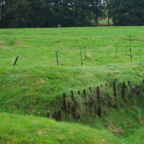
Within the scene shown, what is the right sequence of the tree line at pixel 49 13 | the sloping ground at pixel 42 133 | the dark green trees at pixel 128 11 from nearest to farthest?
1. the sloping ground at pixel 42 133
2. the tree line at pixel 49 13
3. the dark green trees at pixel 128 11

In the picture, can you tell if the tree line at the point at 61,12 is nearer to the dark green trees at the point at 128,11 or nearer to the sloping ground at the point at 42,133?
the dark green trees at the point at 128,11

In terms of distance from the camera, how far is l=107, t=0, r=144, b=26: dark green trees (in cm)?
5856

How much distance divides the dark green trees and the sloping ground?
55811 millimetres

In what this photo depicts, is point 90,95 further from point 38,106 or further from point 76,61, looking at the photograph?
point 76,61

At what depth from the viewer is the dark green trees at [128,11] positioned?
192ft

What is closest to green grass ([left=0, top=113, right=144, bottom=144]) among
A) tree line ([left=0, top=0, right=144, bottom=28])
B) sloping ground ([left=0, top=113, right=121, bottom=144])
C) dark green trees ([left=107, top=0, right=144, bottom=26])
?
sloping ground ([left=0, top=113, right=121, bottom=144])

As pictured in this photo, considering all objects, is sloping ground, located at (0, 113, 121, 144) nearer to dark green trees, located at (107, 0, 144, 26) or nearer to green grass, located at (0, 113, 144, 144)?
green grass, located at (0, 113, 144, 144)

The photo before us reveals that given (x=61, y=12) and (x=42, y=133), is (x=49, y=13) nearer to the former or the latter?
(x=61, y=12)

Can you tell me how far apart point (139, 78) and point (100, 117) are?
5186 mm

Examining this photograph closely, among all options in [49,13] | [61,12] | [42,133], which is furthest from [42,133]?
[61,12]

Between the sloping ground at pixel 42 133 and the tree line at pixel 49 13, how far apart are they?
4948 cm

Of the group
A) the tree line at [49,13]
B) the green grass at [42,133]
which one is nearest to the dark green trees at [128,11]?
the tree line at [49,13]

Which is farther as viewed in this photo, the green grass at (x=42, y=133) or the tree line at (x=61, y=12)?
the tree line at (x=61, y=12)

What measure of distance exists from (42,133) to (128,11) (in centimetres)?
5844
